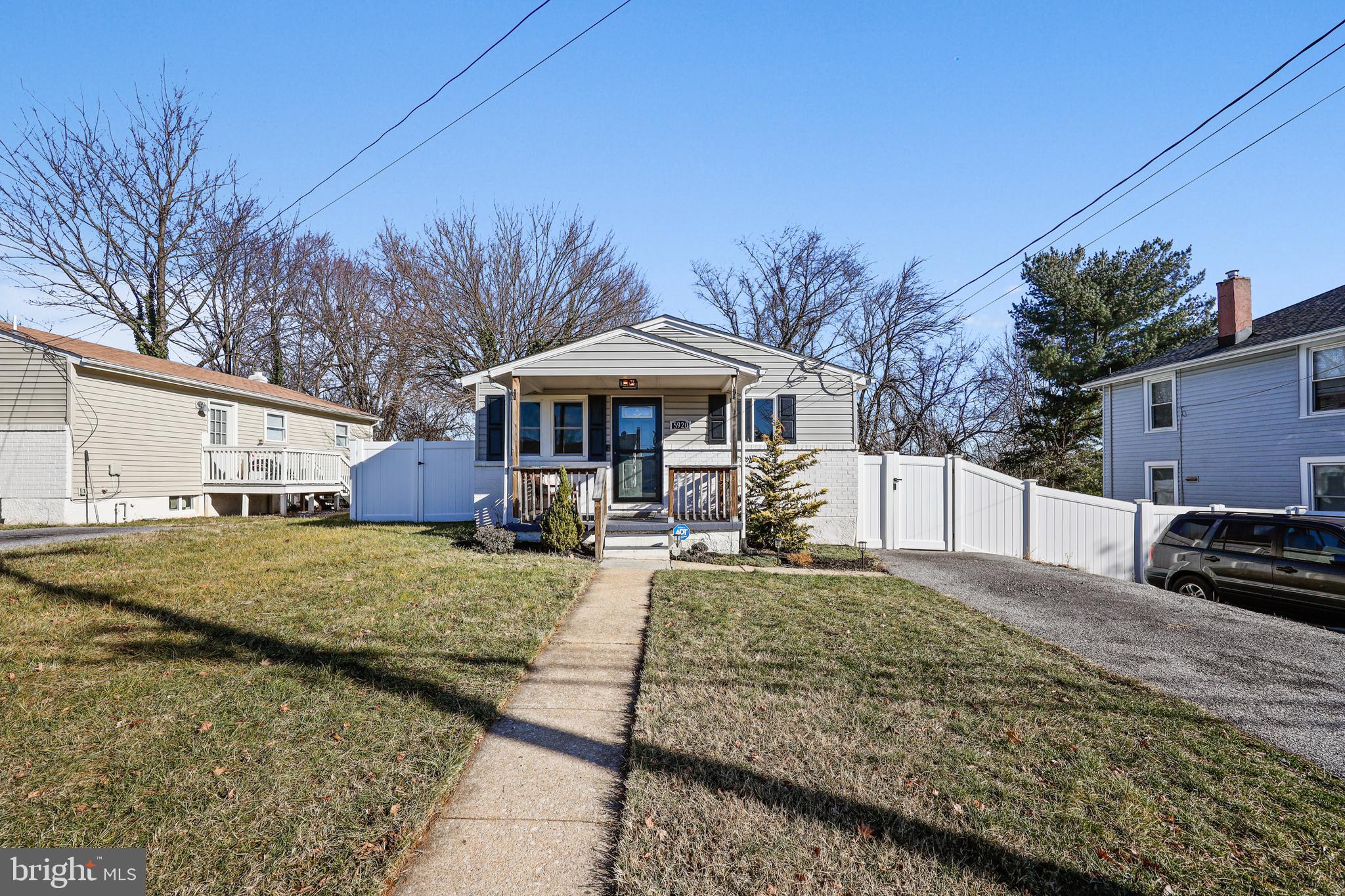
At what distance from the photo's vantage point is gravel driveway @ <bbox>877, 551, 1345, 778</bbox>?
411 centimetres

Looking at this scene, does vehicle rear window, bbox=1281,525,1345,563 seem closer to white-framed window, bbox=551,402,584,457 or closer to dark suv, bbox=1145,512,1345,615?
dark suv, bbox=1145,512,1345,615

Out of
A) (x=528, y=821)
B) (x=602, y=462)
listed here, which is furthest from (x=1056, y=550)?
(x=528, y=821)

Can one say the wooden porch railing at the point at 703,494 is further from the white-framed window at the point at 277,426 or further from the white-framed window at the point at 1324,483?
the white-framed window at the point at 277,426

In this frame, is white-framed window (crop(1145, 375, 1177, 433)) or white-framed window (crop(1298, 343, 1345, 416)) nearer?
white-framed window (crop(1298, 343, 1345, 416))

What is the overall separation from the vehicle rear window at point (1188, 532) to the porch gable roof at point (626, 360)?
6.90 metres

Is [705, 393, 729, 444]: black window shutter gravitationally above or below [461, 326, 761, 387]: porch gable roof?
below

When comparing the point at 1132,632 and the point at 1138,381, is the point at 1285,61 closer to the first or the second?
the point at 1132,632

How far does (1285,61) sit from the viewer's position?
5.98 meters

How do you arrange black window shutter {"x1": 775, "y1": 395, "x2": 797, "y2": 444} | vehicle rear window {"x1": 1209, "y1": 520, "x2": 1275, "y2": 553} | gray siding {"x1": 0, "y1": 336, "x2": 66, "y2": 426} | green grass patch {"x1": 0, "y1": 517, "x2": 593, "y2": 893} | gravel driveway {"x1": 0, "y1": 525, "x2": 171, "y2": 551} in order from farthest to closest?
gray siding {"x1": 0, "y1": 336, "x2": 66, "y2": 426} → black window shutter {"x1": 775, "y1": 395, "x2": 797, "y2": 444} → gravel driveway {"x1": 0, "y1": 525, "x2": 171, "y2": 551} → vehicle rear window {"x1": 1209, "y1": 520, "x2": 1275, "y2": 553} → green grass patch {"x1": 0, "y1": 517, "x2": 593, "y2": 893}

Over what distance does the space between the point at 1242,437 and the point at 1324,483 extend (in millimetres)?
1884

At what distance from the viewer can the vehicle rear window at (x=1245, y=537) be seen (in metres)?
8.21

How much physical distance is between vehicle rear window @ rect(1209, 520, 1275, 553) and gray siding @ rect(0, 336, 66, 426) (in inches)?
848

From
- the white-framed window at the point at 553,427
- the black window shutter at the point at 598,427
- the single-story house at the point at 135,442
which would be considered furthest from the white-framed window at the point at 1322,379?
the single-story house at the point at 135,442

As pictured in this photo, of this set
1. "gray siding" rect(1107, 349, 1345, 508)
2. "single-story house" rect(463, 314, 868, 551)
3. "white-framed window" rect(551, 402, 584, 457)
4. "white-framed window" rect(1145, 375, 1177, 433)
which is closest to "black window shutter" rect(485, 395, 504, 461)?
"single-story house" rect(463, 314, 868, 551)
